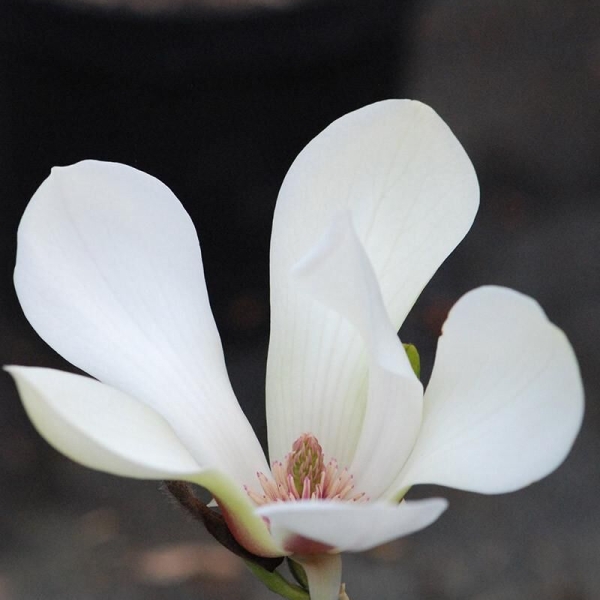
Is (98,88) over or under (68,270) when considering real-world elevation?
under

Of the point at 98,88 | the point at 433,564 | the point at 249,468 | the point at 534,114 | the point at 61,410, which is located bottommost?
the point at 433,564

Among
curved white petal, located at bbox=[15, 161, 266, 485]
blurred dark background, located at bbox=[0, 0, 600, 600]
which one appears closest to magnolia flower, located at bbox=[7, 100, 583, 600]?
curved white petal, located at bbox=[15, 161, 266, 485]

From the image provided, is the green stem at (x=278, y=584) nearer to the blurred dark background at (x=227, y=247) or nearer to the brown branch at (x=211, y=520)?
the brown branch at (x=211, y=520)

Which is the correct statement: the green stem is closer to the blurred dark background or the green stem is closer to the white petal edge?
the white petal edge

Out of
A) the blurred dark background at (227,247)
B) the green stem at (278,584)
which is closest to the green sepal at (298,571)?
the green stem at (278,584)

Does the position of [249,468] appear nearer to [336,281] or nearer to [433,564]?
[336,281]

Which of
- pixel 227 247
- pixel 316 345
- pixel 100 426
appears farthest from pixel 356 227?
pixel 227 247

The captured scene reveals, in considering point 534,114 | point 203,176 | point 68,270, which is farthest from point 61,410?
point 534,114
